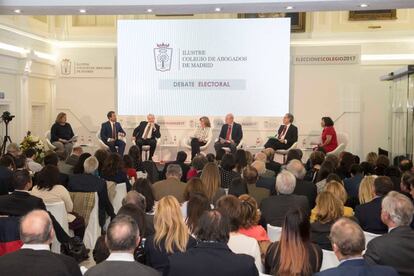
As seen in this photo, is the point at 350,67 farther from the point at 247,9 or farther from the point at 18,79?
the point at 18,79

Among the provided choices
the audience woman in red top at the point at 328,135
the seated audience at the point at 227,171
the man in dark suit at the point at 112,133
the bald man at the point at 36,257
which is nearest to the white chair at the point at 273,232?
the bald man at the point at 36,257

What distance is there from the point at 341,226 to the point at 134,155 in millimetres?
6008

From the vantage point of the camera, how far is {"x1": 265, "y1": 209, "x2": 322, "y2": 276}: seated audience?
3207mm

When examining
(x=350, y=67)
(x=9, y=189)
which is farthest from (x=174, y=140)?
(x=9, y=189)

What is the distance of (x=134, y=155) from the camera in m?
8.55

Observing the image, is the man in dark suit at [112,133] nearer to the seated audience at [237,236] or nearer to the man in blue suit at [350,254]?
the seated audience at [237,236]

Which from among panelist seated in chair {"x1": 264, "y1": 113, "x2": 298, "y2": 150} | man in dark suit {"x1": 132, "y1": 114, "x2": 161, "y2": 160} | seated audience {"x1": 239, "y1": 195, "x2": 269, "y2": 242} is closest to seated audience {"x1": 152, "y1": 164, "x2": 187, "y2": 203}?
seated audience {"x1": 239, "y1": 195, "x2": 269, "y2": 242}

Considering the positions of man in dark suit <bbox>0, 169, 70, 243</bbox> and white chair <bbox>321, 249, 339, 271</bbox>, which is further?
man in dark suit <bbox>0, 169, 70, 243</bbox>

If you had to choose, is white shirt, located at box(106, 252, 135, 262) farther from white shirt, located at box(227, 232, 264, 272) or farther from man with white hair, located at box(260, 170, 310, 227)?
man with white hair, located at box(260, 170, 310, 227)

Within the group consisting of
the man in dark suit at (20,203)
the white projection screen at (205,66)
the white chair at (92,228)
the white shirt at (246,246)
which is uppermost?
the white projection screen at (205,66)

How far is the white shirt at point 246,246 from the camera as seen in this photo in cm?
366

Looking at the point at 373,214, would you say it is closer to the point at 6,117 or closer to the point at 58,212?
the point at 58,212

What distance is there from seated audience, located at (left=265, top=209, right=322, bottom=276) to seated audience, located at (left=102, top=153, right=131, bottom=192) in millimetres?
3566

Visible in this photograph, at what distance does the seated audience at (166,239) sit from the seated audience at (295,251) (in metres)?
0.61
